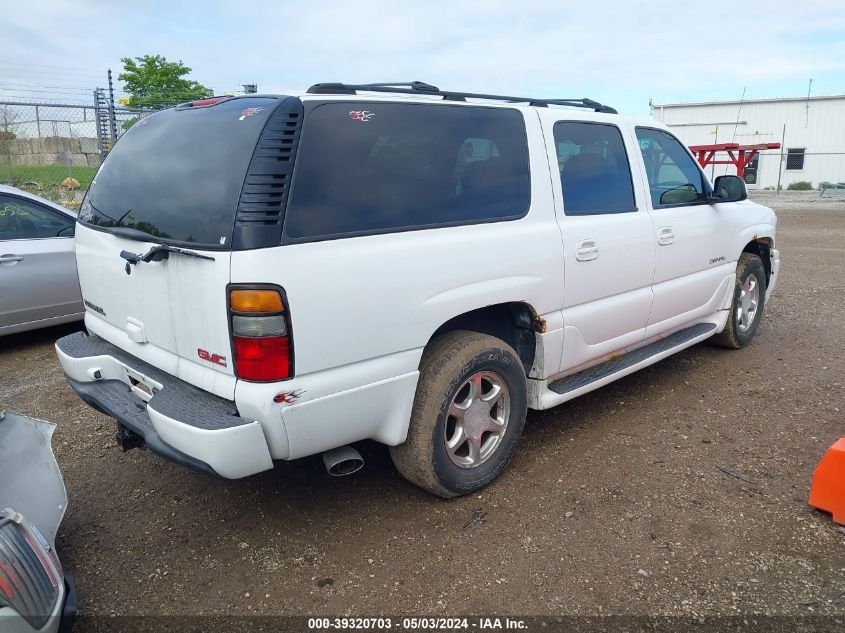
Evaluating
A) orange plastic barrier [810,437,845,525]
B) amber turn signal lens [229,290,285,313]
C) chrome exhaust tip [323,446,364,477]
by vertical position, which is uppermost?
amber turn signal lens [229,290,285,313]

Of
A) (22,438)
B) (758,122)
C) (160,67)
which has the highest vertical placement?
(160,67)

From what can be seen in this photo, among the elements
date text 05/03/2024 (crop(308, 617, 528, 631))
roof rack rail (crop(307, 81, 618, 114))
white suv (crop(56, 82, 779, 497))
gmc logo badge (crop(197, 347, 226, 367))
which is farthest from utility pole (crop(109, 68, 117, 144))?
date text 05/03/2024 (crop(308, 617, 528, 631))

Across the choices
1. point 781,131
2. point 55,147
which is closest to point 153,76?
point 55,147

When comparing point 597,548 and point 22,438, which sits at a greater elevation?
point 22,438

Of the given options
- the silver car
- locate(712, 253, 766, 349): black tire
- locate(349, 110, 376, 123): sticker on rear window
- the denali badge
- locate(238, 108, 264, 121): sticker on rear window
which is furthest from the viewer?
the silver car

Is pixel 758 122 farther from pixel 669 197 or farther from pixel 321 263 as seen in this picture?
pixel 321 263

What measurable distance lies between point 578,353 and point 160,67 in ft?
121

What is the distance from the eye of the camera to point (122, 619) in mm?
2598

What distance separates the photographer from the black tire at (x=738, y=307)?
5.43 meters

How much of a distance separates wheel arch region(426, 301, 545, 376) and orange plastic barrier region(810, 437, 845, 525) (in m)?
1.45

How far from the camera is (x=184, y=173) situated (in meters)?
2.85

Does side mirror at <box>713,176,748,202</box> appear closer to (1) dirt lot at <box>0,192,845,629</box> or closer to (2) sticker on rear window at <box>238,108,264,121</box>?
(1) dirt lot at <box>0,192,845,629</box>

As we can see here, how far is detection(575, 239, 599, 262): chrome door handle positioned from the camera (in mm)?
3633

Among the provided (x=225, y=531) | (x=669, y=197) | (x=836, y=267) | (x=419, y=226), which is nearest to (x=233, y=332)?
(x=419, y=226)
